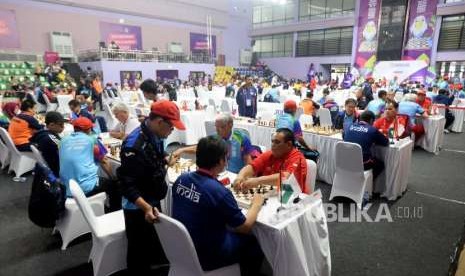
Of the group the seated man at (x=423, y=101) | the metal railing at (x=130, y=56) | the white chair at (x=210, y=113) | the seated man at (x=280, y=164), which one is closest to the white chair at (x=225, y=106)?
the white chair at (x=210, y=113)

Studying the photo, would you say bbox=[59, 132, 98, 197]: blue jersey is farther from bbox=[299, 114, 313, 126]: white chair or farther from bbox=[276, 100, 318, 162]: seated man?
bbox=[299, 114, 313, 126]: white chair

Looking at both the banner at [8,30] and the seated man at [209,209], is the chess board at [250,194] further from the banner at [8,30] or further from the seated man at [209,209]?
the banner at [8,30]

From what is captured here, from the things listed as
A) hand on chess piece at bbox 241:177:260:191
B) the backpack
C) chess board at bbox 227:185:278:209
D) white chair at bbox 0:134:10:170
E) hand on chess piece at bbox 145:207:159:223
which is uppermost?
hand on chess piece at bbox 145:207:159:223

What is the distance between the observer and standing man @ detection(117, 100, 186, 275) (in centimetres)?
181

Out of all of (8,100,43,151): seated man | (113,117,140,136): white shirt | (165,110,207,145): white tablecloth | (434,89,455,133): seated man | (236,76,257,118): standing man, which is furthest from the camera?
(434,89,455,133): seated man

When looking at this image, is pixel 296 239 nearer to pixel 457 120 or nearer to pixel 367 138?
A: pixel 367 138

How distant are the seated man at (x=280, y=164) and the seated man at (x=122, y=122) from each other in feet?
7.80

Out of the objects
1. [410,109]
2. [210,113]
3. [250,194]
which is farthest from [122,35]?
[250,194]

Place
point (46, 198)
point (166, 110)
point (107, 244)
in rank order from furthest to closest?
point (46, 198) < point (107, 244) < point (166, 110)

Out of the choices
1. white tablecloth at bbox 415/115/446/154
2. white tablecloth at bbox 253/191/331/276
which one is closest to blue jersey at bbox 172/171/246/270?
white tablecloth at bbox 253/191/331/276

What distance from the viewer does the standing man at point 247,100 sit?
6.76 m

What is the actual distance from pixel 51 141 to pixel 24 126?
1.93 m

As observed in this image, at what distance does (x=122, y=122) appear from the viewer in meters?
4.40

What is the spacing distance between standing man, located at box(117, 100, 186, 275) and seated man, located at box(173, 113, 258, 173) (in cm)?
107
